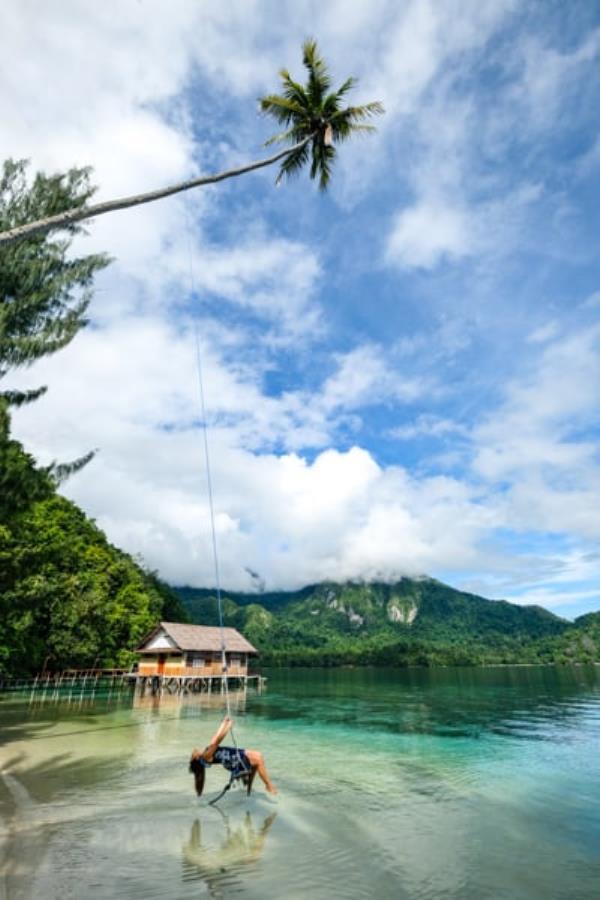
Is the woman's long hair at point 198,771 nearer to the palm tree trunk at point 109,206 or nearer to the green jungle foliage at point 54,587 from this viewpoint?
the green jungle foliage at point 54,587

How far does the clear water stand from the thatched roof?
80.5 feet

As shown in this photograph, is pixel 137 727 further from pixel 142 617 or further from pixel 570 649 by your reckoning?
pixel 570 649

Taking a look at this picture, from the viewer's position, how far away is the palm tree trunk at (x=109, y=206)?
7309 mm

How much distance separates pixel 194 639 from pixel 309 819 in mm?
41284

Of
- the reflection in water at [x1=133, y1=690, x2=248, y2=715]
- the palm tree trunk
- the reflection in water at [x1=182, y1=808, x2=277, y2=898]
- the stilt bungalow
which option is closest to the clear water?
the reflection in water at [x1=182, y1=808, x2=277, y2=898]

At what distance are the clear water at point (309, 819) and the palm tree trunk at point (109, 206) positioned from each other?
8.15 meters

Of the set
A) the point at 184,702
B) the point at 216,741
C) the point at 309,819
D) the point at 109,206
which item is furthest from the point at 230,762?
the point at 184,702

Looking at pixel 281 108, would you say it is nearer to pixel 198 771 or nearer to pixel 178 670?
pixel 198 771

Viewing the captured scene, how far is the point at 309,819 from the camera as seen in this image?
935 cm

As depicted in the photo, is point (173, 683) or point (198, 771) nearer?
point (198, 771)

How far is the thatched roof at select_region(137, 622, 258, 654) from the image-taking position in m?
46.0

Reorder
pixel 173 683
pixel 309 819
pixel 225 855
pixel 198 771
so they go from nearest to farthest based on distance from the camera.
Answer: pixel 225 855 < pixel 309 819 < pixel 198 771 < pixel 173 683

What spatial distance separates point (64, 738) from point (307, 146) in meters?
20.6

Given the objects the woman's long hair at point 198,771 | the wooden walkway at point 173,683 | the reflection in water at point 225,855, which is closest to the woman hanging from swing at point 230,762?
the woman's long hair at point 198,771
